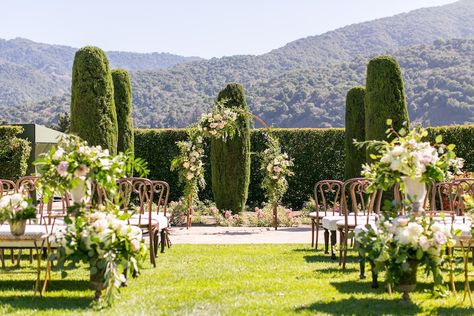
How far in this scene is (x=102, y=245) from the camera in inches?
196

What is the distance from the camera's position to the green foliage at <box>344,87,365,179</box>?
14.4m

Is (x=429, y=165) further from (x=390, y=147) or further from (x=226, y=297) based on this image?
(x=226, y=297)

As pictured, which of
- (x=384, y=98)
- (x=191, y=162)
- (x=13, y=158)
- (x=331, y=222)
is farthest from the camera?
(x=13, y=158)

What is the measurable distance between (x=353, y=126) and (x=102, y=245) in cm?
1057

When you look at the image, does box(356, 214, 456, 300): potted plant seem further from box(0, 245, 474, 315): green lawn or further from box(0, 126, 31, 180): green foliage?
box(0, 126, 31, 180): green foliage

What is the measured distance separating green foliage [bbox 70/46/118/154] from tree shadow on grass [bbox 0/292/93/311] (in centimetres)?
707

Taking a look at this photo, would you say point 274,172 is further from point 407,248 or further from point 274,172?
point 407,248

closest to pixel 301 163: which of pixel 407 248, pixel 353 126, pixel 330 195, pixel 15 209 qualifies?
pixel 330 195

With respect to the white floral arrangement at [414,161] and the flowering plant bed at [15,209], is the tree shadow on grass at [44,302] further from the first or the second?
the white floral arrangement at [414,161]

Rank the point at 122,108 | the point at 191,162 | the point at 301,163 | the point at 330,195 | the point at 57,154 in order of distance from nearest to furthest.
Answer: the point at 57,154
the point at 191,162
the point at 122,108
the point at 330,195
the point at 301,163

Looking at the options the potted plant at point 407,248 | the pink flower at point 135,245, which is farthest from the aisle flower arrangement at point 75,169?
the potted plant at point 407,248

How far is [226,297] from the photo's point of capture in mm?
5391

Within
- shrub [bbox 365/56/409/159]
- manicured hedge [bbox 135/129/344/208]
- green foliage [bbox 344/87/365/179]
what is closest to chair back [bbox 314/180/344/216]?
green foliage [bbox 344/87/365/179]

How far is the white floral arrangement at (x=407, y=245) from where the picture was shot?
4910 millimetres
